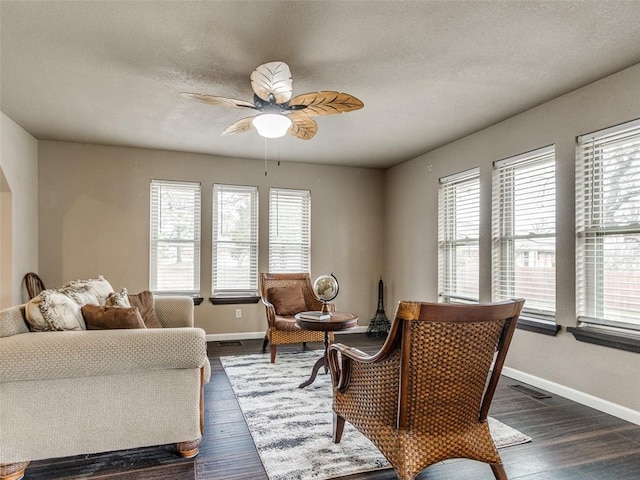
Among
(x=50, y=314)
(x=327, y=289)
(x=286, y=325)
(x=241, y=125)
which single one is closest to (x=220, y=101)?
(x=241, y=125)

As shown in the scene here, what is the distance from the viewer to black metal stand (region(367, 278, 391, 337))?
19.9 ft

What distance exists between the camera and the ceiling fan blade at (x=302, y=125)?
10.3ft

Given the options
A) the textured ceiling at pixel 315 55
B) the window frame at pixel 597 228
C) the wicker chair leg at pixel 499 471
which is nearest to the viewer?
the wicker chair leg at pixel 499 471

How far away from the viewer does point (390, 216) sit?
6281mm

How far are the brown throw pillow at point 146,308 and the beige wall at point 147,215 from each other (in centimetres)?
200

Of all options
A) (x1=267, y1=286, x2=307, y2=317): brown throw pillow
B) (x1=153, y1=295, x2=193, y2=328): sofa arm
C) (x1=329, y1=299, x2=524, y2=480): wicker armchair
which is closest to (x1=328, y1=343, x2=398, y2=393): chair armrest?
(x1=329, y1=299, x2=524, y2=480): wicker armchair

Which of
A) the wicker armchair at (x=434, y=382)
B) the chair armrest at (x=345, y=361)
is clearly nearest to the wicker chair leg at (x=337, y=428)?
the chair armrest at (x=345, y=361)

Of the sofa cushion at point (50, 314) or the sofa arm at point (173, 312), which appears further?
the sofa arm at point (173, 312)

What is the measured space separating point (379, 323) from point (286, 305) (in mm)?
1994

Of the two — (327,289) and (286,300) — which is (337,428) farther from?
(286,300)

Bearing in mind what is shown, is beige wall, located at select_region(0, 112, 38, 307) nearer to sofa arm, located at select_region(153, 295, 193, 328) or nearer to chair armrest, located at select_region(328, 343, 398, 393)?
sofa arm, located at select_region(153, 295, 193, 328)

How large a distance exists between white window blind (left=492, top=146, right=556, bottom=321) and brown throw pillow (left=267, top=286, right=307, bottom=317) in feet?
7.08

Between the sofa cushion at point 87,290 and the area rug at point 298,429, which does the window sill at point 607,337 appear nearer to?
the area rug at point 298,429

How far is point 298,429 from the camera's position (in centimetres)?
270
